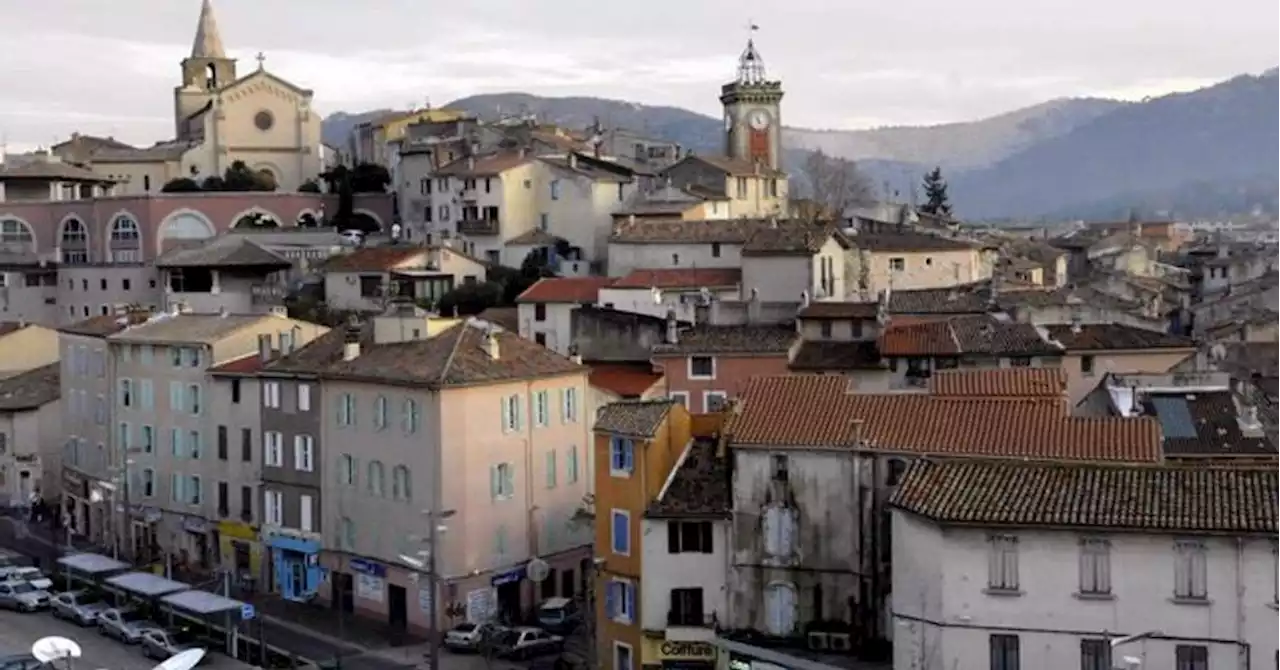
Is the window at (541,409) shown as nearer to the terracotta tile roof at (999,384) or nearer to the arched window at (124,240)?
the terracotta tile roof at (999,384)

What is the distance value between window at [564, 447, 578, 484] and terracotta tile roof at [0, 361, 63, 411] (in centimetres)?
2854

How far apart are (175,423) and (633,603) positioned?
85.7ft

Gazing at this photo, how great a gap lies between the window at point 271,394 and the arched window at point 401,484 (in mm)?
7080

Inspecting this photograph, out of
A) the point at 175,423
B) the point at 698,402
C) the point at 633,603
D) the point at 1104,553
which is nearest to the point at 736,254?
the point at 698,402

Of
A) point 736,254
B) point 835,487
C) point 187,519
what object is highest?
point 736,254

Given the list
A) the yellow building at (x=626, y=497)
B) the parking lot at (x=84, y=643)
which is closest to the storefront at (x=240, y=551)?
A: the parking lot at (x=84, y=643)

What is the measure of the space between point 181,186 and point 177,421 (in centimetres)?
4540

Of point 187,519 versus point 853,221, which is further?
point 853,221

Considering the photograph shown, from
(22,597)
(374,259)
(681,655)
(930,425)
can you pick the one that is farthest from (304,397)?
(374,259)

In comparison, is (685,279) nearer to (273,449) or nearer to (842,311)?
(842,311)

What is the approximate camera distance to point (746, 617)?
3938cm

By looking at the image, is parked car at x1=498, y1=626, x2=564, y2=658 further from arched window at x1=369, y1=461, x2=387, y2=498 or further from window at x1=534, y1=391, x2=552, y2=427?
window at x1=534, y1=391, x2=552, y2=427

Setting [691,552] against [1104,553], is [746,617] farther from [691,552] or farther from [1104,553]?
[1104,553]

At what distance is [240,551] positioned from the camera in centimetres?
5819
